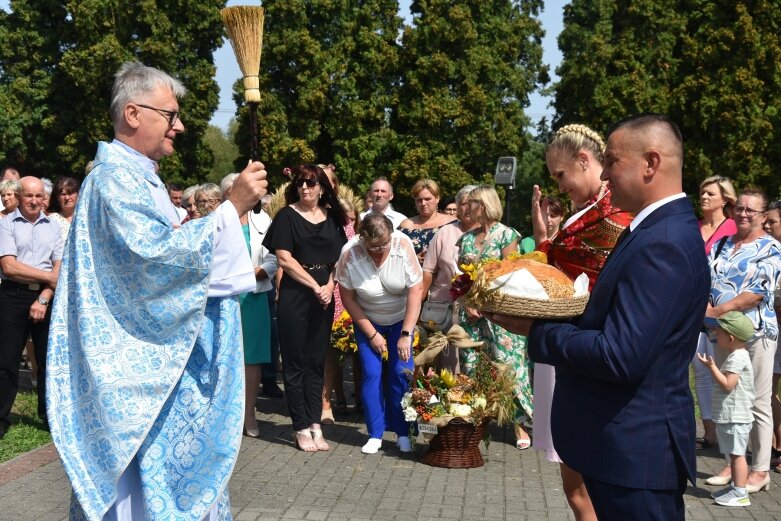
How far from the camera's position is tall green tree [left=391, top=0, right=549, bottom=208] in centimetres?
3375

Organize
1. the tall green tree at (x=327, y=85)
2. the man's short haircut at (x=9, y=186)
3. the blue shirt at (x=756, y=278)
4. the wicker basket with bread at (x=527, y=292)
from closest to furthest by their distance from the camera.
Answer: the wicker basket with bread at (x=527, y=292) < the blue shirt at (x=756, y=278) < the man's short haircut at (x=9, y=186) < the tall green tree at (x=327, y=85)

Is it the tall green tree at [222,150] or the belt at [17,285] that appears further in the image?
the tall green tree at [222,150]

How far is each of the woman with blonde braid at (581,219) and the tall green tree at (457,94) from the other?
28.9 m

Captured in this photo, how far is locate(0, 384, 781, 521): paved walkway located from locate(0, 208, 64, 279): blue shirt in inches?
70.6

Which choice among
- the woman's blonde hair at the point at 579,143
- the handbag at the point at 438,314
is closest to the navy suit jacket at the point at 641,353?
the woman's blonde hair at the point at 579,143

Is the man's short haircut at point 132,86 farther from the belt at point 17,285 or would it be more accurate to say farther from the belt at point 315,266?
the belt at point 17,285

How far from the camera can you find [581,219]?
4148mm

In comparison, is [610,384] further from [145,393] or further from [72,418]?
[72,418]

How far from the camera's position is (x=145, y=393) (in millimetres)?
3924

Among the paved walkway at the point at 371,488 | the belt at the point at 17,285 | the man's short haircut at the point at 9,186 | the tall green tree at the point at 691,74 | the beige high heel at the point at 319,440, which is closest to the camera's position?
the paved walkway at the point at 371,488

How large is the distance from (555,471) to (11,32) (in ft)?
111

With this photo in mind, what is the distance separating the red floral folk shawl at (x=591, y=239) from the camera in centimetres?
405

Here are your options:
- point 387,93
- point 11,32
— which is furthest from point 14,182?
point 11,32

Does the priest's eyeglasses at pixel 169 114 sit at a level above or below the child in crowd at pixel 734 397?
above
